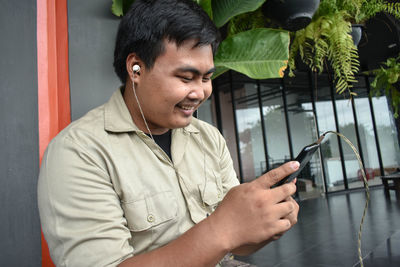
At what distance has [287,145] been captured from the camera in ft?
31.3

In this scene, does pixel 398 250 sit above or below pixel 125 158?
below

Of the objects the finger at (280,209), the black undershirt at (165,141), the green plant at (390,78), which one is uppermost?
the green plant at (390,78)

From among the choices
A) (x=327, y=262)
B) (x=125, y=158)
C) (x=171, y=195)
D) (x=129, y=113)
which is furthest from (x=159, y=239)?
(x=327, y=262)

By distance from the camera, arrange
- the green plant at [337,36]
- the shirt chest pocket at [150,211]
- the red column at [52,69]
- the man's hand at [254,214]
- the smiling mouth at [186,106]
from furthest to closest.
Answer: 1. the green plant at [337,36]
2. the red column at [52,69]
3. the smiling mouth at [186,106]
4. the shirt chest pocket at [150,211]
5. the man's hand at [254,214]

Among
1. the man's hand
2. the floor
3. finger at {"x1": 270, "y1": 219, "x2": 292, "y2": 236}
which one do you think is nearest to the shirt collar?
the man's hand

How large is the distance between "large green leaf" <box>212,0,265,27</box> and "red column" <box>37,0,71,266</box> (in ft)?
2.92

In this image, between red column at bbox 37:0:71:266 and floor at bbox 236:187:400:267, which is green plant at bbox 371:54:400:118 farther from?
red column at bbox 37:0:71:266

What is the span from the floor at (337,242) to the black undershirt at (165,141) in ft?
9.40

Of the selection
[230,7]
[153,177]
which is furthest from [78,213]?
[230,7]

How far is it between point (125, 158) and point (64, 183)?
0.24 meters

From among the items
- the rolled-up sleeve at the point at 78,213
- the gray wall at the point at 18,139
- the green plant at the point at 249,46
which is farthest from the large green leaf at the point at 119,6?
the rolled-up sleeve at the point at 78,213

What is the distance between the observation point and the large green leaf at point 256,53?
1.59 meters

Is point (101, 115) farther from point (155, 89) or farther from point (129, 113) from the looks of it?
point (155, 89)

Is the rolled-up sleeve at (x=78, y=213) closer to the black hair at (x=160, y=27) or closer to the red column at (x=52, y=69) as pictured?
the black hair at (x=160, y=27)
